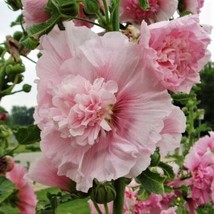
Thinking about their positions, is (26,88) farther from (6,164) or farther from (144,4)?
(144,4)

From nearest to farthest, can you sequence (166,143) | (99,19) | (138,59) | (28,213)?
(138,59)
(166,143)
(99,19)
(28,213)

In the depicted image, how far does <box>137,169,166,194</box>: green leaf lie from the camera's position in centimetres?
104

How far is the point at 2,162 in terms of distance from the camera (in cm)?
174

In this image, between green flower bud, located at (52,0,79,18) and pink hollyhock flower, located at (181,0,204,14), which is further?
pink hollyhock flower, located at (181,0,204,14)

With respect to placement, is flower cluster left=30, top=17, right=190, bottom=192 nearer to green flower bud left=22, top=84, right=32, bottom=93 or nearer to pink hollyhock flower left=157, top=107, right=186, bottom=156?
pink hollyhock flower left=157, top=107, right=186, bottom=156

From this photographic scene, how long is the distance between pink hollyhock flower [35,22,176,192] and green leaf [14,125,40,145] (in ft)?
1.06

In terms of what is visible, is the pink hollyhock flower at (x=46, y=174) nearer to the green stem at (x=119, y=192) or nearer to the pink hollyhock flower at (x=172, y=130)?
the green stem at (x=119, y=192)

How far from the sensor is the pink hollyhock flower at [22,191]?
1.71 meters

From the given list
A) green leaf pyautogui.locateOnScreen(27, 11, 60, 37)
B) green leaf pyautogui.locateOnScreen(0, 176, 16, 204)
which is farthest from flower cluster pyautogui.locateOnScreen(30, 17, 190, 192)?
green leaf pyautogui.locateOnScreen(0, 176, 16, 204)

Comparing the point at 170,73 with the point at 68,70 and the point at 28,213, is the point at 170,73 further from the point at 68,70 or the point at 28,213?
the point at 28,213

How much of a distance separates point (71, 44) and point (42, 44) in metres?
0.06

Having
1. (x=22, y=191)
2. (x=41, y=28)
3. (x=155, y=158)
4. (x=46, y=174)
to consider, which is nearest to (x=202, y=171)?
(x=22, y=191)

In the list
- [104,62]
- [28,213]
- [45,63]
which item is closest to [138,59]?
[104,62]

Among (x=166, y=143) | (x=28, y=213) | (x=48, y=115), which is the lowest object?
(x=28, y=213)
